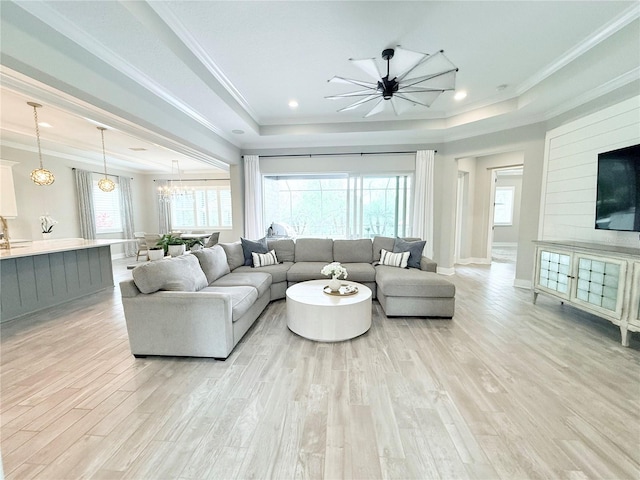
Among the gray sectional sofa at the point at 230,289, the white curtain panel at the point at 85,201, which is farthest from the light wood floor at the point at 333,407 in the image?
the white curtain panel at the point at 85,201

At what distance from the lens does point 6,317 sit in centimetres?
318

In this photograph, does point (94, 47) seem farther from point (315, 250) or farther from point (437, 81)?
point (315, 250)

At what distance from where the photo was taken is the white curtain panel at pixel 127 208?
8008 millimetres

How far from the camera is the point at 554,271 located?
337 centimetres

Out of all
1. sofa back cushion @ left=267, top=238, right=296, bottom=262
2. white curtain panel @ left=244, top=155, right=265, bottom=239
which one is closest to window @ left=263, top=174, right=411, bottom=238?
white curtain panel @ left=244, top=155, right=265, bottom=239

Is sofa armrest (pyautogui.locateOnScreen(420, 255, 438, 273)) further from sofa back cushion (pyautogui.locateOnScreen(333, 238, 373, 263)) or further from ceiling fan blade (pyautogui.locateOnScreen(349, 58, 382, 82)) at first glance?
ceiling fan blade (pyautogui.locateOnScreen(349, 58, 382, 82))

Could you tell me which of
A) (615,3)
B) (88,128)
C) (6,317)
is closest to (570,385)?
(615,3)

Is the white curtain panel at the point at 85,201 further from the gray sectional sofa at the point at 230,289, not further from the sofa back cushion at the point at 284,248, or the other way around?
the sofa back cushion at the point at 284,248

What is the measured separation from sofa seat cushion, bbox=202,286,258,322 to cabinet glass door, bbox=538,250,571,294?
3.76m

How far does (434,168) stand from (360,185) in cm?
157

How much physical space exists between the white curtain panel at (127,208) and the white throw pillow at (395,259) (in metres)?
8.08

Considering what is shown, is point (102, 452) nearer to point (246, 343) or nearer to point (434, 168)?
point (246, 343)

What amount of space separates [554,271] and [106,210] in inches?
403

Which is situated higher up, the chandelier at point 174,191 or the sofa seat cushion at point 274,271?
the chandelier at point 174,191
